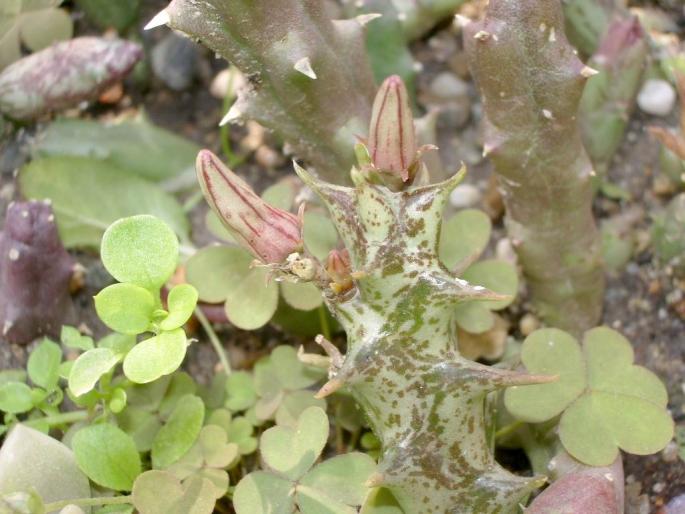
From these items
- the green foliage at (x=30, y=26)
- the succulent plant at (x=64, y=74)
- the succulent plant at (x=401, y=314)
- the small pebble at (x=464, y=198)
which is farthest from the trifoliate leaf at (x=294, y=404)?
the green foliage at (x=30, y=26)

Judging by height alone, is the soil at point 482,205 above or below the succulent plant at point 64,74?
below

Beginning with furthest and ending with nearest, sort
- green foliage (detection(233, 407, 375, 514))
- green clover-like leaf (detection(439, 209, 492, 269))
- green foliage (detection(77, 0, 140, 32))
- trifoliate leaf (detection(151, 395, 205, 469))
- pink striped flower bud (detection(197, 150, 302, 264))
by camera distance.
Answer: green foliage (detection(77, 0, 140, 32)) → green clover-like leaf (detection(439, 209, 492, 269)) → trifoliate leaf (detection(151, 395, 205, 469)) → green foliage (detection(233, 407, 375, 514)) → pink striped flower bud (detection(197, 150, 302, 264))

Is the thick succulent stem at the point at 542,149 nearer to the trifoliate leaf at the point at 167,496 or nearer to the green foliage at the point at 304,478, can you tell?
the green foliage at the point at 304,478

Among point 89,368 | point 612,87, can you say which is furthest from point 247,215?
point 612,87

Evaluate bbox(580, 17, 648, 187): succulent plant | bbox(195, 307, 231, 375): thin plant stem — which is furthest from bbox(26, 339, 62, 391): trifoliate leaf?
bbox(580, 17, 648, 187): succulent plant

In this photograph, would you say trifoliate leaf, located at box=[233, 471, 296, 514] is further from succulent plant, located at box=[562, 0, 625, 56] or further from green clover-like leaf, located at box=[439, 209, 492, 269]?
succulent plant, located at box=[562, 0, 625, 56]

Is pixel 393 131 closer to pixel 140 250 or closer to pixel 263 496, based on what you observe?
pixel 140 250

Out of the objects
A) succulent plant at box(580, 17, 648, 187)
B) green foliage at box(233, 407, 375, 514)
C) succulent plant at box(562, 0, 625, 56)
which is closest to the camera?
green foliage at box(233, 407, 375, 514)
